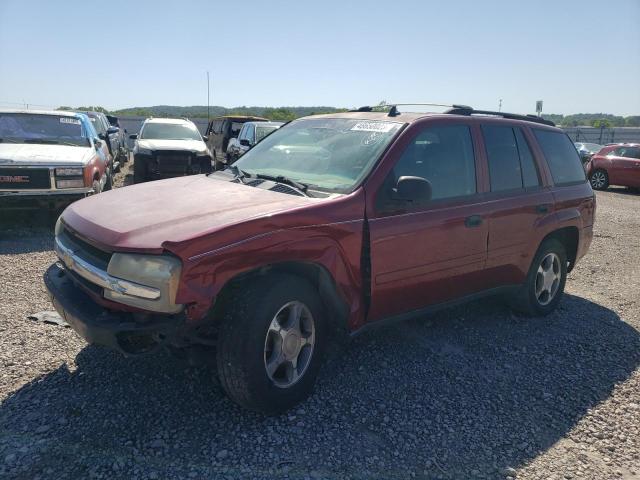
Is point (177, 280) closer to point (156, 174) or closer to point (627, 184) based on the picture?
point (156, 174)

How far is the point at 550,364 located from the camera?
13.3 feet

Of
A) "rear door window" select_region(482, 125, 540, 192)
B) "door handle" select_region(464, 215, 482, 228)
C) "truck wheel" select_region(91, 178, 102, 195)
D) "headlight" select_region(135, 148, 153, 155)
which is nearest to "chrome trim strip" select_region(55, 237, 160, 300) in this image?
"door handle" select_region(464, 215, 482, 228)

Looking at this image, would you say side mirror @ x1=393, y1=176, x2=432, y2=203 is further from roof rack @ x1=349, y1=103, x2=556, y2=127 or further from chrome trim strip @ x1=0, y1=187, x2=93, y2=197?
chrome trim strip @ x1=0, y1=187, x2=93, y2=197

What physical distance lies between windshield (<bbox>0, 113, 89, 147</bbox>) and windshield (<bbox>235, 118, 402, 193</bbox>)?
5.19m

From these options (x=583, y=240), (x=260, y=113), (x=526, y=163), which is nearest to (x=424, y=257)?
(x=526, y=163)

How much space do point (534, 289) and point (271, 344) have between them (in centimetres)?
301

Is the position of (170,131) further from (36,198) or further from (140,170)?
(36,198)

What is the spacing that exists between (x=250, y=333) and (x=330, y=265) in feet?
2.22

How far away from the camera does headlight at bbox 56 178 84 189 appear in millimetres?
7059

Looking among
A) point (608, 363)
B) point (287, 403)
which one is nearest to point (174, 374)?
point (287, 403)

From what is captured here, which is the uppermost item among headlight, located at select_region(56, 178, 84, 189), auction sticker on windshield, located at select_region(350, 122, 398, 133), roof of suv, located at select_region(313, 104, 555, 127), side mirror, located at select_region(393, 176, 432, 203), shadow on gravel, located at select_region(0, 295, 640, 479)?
roof of suv, located at select_region(313, 104, 555, 127)

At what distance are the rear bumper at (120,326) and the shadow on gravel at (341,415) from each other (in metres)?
0.53

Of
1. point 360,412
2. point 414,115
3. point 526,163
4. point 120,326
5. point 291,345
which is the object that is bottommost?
point 360,412

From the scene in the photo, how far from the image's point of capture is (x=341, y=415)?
314cm
